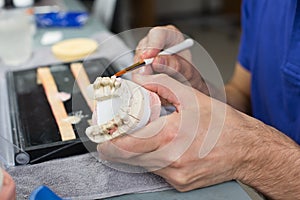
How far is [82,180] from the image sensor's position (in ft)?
1.97

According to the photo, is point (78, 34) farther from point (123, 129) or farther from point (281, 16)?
point (123, 129)

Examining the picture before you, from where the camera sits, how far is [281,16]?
866 millimetres

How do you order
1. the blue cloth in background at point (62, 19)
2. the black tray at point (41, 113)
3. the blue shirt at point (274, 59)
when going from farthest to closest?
the blue cloth in background at point (62, 19)
the blue shirt at point (274, 59)
the black tray at point (41, 113)

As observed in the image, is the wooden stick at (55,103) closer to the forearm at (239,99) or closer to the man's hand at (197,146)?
the man's hand at (197,146)

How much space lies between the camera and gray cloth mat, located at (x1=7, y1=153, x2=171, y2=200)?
0.58 m

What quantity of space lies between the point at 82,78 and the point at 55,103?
73 millimetres

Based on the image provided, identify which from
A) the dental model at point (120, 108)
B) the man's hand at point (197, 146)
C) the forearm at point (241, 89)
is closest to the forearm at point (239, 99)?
the forearm at point (241, 89)

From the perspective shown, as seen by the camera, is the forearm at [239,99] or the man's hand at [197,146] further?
the forearm at [239,99]

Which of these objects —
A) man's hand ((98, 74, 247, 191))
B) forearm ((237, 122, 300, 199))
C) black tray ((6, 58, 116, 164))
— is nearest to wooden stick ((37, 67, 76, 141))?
black tray ((6, 58, 116, 164))

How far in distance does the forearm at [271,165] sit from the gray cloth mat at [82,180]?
4.5 inches

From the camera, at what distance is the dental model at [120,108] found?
0.52 m

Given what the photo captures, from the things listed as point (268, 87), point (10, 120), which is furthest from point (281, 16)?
point (10, 120)

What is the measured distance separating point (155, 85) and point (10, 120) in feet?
0.94

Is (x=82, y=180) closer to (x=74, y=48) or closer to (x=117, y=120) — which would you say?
(x=117, y=120)
